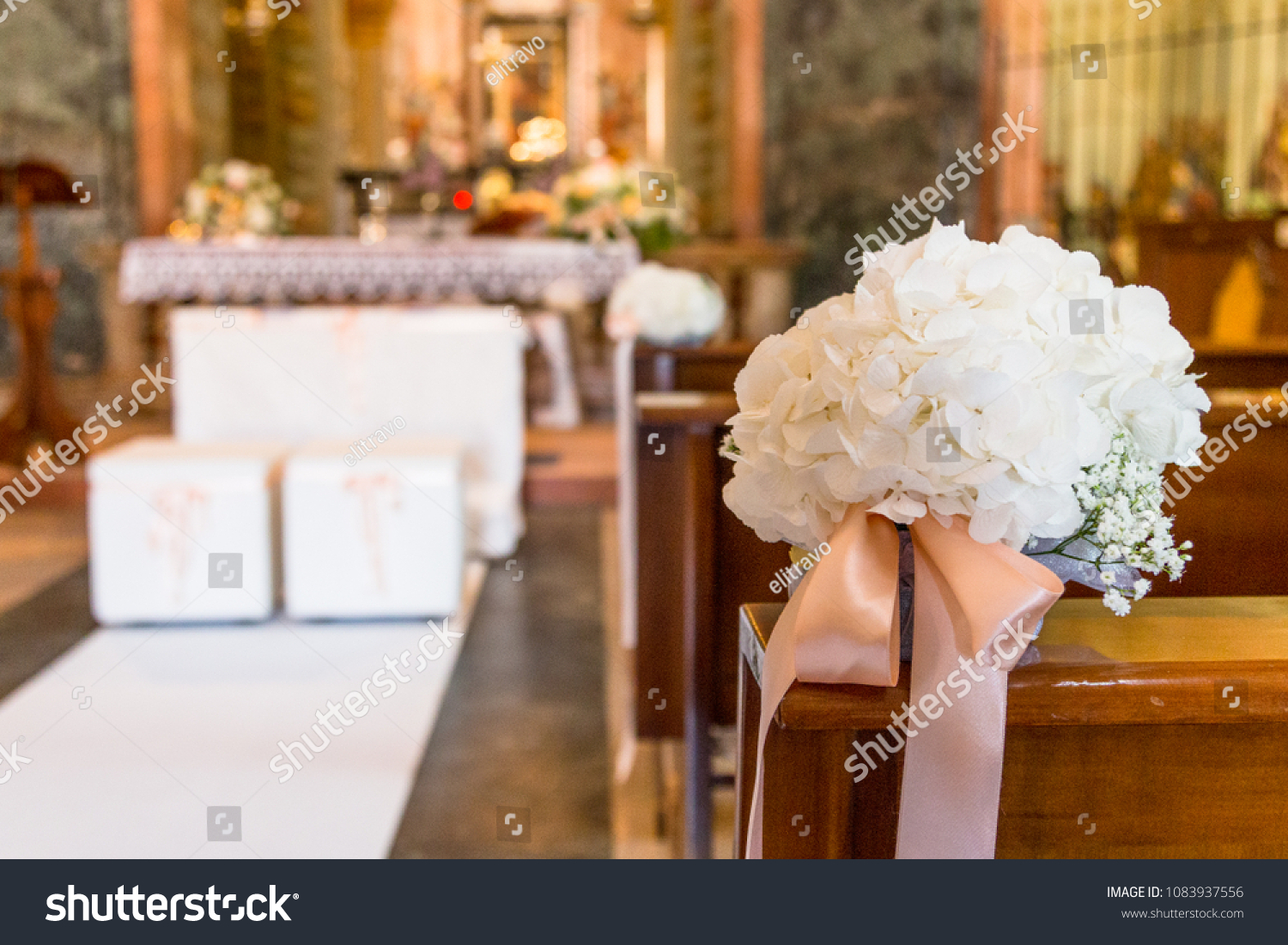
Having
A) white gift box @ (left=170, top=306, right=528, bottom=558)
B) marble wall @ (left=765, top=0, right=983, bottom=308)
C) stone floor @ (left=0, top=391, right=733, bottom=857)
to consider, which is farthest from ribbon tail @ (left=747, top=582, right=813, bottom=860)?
marble wall @ (left=765, top=0, right=983, bottom=308)

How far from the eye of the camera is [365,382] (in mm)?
4301

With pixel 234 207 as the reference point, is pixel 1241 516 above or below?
below

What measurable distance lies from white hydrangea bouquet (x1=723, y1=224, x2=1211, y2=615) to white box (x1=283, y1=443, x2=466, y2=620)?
8.83ft

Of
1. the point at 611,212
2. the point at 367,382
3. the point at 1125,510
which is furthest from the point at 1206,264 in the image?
the point at 1125,510

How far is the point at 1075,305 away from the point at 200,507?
3.04 meters

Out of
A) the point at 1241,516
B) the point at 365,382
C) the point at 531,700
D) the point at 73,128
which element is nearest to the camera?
the point at 1241,516

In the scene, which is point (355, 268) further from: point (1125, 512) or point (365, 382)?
point (1125, 512)

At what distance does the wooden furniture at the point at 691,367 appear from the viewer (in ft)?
Answer: 9.20

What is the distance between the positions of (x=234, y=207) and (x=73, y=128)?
1.89 meters

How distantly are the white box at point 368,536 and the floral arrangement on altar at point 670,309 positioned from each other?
39.1 inches

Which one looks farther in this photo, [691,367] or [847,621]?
[691,367]

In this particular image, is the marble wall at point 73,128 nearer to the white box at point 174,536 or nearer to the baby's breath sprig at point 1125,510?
the white box at point 174,536
